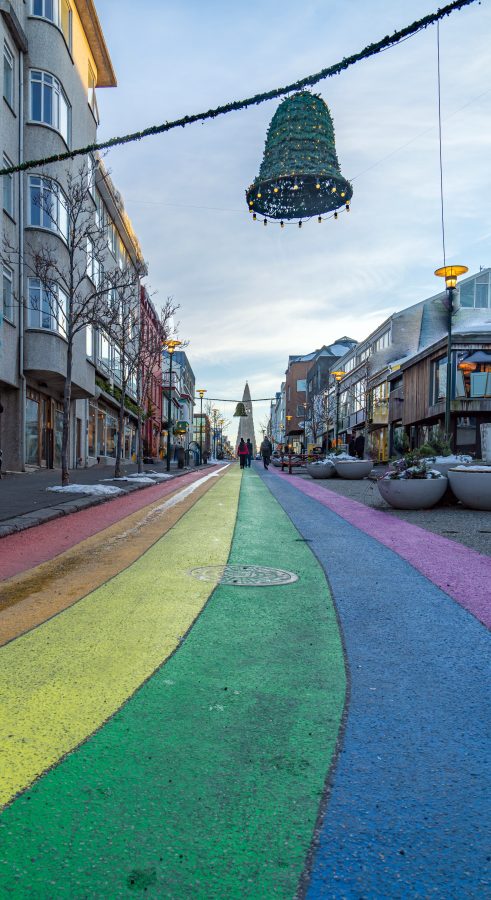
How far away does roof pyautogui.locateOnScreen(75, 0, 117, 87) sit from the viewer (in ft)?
78.2

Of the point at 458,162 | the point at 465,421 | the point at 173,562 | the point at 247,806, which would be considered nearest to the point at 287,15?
the point at 173,562

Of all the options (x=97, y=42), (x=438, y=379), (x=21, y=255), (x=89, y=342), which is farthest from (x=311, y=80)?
(x=438, y=379)

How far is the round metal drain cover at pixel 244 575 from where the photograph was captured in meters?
4.76

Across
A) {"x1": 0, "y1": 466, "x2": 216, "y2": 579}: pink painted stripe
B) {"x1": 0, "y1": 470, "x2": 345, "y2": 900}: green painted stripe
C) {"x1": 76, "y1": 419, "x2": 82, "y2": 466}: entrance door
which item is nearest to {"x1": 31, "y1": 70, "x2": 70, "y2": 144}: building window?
{"x1": 76, "y1": 419, "x2": 82, "y2": 466}: entrance door

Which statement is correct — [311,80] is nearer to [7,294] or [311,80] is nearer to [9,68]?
[7,294]

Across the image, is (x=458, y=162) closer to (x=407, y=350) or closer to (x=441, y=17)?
(x=441, y=17)

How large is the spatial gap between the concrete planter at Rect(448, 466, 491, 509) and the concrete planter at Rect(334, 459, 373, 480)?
8.96 metres

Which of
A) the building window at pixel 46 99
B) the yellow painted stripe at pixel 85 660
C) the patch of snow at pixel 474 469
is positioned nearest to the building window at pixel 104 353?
the building window at pixel 46 99

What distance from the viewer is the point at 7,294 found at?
18641mm

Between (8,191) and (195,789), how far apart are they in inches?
786

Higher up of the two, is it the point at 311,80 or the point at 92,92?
the point at 92,92

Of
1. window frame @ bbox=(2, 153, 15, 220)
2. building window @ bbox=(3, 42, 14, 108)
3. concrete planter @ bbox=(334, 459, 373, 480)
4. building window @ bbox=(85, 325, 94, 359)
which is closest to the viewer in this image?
window frame @ bbox=(2, 153, 15, 220)

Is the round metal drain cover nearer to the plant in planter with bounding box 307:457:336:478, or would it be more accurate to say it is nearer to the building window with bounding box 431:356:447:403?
the plant in planter with bounding box 307:457:336:478

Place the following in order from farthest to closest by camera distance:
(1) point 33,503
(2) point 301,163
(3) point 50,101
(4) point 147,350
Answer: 1. (4) point 147,350
2. (3) point 50,101
3. (1) point 33,503
4. (2) point 301,163
